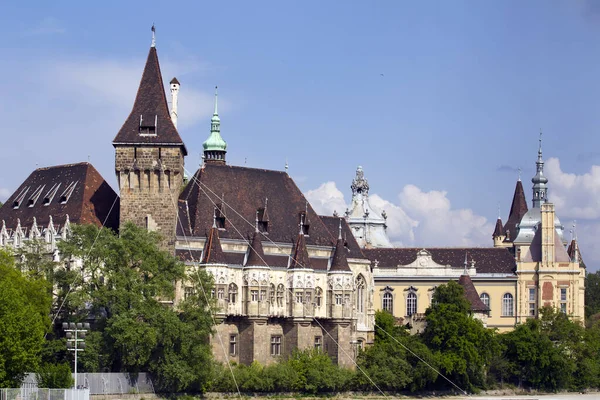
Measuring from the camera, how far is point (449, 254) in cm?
16488

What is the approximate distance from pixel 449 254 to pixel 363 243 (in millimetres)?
12297

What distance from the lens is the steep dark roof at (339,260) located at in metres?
124

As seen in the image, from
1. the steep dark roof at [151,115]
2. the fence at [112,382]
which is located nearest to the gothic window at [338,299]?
the steep dark roof at [151,115]

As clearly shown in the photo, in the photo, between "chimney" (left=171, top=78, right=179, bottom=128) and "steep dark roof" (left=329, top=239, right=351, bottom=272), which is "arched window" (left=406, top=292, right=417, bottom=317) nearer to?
"steep dark roof" (left=329, top=239, right=351, bottom=272)

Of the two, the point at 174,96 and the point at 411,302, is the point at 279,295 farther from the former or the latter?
the point at 411,302

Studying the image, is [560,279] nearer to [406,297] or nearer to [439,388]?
[406,297]

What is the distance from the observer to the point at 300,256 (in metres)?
121

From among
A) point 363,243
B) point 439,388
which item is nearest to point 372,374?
point 439,388

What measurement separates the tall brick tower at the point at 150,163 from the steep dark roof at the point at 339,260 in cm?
1525

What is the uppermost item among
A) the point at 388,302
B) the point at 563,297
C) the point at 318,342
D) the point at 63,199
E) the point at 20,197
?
the point at 20,197

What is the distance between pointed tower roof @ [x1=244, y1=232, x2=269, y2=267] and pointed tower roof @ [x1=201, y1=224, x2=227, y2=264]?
7.54 feet

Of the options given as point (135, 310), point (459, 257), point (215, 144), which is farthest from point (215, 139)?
point (135, 310)

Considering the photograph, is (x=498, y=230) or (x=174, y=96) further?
(x=498, y=230)

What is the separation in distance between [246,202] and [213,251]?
8.06 meters
